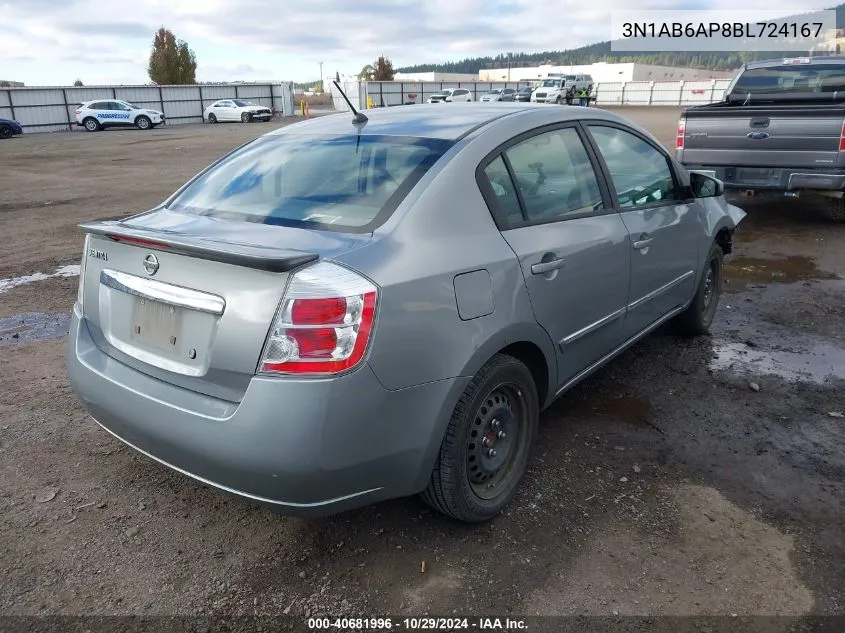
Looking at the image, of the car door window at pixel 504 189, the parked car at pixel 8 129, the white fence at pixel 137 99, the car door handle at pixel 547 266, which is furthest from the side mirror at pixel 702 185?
the white fence at pixel 137 99

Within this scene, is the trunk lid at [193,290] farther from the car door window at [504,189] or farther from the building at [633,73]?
the building at [633,73]

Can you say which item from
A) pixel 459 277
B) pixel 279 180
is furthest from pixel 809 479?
pixel 279 180

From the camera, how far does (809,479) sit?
3217mm

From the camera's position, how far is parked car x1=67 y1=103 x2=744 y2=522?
86.4 inches

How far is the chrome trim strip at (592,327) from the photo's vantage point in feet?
10.4

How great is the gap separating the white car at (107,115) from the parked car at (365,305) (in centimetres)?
3535

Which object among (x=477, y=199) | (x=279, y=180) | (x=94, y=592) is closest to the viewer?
(x=94, y=592)

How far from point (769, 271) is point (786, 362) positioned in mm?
2664

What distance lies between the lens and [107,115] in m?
34.3

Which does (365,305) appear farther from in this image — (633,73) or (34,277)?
(633,73)

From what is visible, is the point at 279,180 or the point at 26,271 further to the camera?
the point at 26,271

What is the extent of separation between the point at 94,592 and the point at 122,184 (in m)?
13.1

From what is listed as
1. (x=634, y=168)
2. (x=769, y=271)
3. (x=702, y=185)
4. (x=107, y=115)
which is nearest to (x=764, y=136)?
(x=769, y=271)

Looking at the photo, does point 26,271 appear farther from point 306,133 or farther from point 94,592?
point 94,592
